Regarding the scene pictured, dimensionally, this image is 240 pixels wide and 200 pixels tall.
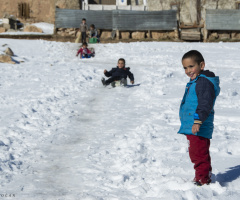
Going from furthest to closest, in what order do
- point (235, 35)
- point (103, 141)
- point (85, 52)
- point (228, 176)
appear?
point (235, 35) → point (85, 52) → point (103, 141) → point (228, 176)

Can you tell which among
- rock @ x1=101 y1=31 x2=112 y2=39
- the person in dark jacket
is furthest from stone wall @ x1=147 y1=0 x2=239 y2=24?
the person in dark jacket

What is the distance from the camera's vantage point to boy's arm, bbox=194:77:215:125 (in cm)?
340

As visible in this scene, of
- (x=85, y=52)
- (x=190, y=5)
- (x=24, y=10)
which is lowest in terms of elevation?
(x=85, y=52)

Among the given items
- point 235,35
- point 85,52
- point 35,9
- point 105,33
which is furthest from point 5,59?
point 35,9

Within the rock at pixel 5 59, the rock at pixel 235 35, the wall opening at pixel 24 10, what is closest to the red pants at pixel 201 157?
the rock at pixel 5 59

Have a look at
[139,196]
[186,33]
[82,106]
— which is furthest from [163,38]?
[139,196]

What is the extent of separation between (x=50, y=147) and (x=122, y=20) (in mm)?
21289

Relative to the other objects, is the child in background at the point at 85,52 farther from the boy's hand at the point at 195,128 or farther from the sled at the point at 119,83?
the boy's hand at the point at 195,128

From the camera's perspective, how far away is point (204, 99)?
343 centimetres

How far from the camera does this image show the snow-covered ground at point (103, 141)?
3680 mm

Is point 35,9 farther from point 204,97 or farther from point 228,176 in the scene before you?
point 204,97

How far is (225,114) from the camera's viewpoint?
6.76m

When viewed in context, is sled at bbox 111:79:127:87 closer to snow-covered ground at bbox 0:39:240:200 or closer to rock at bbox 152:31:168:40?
snow-covered ground at bbox 0:39:240:200

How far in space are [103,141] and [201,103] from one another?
215cm
